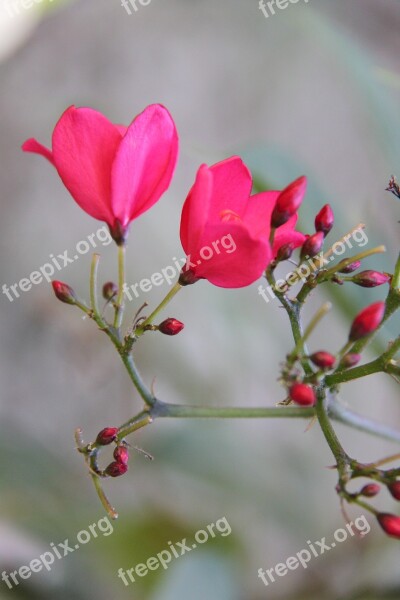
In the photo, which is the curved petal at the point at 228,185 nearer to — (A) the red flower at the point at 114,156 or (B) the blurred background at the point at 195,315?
(A) the red flower at the point at 114,156

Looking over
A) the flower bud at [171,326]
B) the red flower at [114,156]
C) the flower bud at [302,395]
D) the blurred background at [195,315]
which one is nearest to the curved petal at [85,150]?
the red flower at [114,156]

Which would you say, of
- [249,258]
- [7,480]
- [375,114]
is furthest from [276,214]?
[7,480]

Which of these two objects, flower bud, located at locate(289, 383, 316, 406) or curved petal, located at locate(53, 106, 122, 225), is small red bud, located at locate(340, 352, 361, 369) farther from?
curved petal, located at locate(53, 106, 122, 225)

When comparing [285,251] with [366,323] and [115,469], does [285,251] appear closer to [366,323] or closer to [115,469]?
[366,323]

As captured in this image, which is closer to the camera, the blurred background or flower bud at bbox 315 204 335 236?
flower bud at bbox 315 204 335 236

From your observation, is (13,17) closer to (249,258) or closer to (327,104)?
(327,104)

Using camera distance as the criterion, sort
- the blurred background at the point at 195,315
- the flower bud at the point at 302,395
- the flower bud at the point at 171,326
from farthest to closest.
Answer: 1. the blurred background at the point at 195,315
2. the flower bud at the point at 171,326
3. the flower bud at the point at 302,395

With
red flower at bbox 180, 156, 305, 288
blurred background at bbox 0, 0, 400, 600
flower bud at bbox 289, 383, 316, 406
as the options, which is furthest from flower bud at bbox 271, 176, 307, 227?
blurred background at bbox 0, 0, 400, 600
